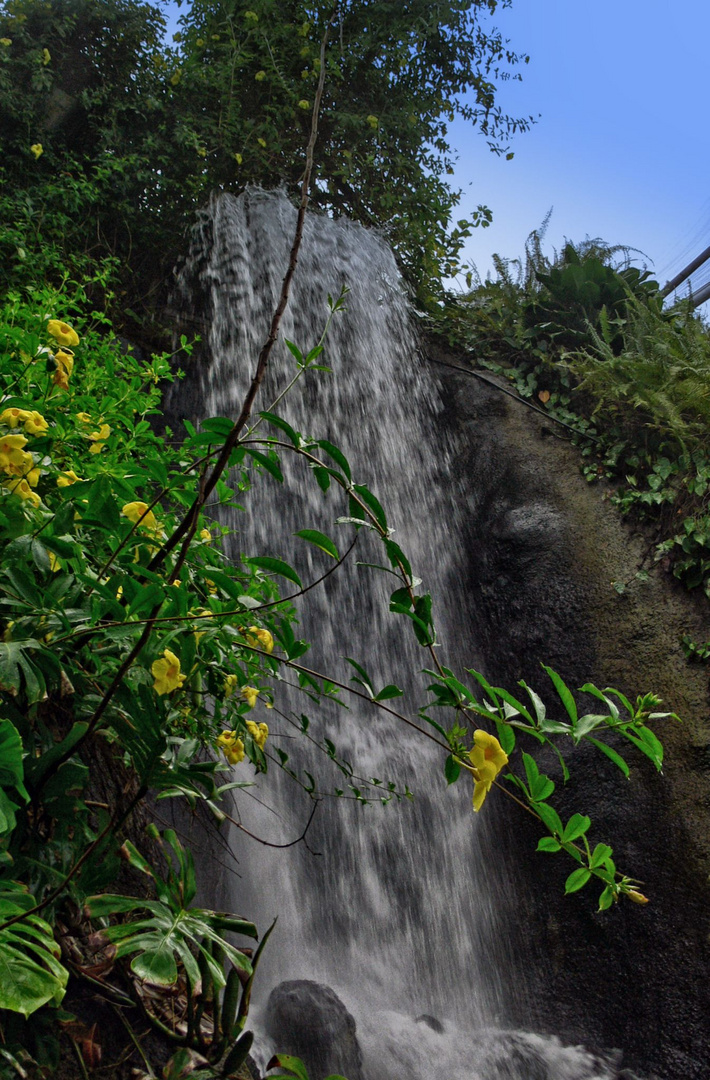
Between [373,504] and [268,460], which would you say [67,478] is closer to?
[268,460]

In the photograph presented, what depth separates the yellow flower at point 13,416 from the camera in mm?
1170

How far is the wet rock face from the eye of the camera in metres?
2.27

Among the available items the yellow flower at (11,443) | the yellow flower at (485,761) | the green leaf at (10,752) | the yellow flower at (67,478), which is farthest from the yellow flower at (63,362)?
Answer: the yellow flower at (485,761)

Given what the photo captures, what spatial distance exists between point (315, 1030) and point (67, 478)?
1993 millimetres

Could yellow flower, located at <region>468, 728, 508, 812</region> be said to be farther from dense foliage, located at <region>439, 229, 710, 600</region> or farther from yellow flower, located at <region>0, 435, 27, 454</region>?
dense foliage, located at <region>439, 229, 710, 600</region>

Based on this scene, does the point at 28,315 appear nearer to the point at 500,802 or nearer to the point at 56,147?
the point at 500,802

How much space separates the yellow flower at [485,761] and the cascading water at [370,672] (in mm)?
1185

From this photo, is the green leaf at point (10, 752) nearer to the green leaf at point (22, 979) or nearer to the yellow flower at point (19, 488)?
the green leaf at point (22, 979)

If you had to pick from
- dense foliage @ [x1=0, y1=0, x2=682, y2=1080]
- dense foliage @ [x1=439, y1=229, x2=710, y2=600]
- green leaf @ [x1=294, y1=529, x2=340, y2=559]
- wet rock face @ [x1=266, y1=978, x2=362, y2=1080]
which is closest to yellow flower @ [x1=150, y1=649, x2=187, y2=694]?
dense foliage @ [x1=0, y1=0, x2=682, y2=1080]

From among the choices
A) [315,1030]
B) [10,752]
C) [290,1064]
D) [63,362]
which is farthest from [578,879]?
[315,1030]

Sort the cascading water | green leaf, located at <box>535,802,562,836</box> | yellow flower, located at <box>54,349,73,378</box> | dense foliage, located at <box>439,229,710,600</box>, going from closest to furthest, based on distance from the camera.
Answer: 1. green leaf, located at <box>535,802,562,836</box>
2. yellow flower, located at <box>54,349,73,378</box>
3. the cascading water
4. dense foliage, located at <box>439,229,710,600</box>

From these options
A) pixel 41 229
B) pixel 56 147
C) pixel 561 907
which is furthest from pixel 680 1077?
pixel 56 147

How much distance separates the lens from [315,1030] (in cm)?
230

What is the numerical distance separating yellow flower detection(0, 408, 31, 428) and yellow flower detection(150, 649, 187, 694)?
450 millimetres
